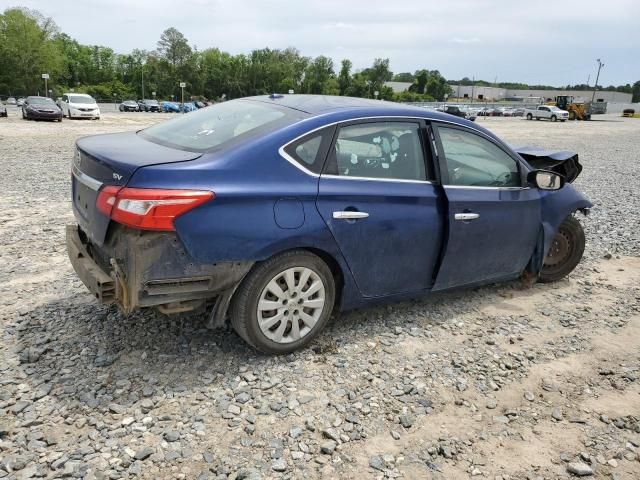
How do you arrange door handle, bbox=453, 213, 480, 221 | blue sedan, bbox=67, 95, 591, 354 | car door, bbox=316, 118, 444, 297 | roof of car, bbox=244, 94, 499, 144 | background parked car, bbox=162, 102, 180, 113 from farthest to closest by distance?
1. background parked car, bbox=162, 102, 180, 113
2. door handle, bbox=453, 213, 480, 221
3. roof of car, bbox=244, 94, 499, 144
4. car door, bbox=316, 118, 444, 297
5. blue sedan, bbox=67, 95, 591, 354

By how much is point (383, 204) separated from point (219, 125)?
130 centimetres

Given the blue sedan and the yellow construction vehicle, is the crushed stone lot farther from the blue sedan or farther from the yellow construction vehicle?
the yellow construction vehicle

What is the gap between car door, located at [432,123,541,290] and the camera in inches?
160

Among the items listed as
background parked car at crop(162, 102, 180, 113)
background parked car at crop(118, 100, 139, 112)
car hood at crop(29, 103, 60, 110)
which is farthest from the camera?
background parked car at crop(162, 102, 180, 113)

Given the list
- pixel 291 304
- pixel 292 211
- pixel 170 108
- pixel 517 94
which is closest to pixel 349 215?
pixel 292 211

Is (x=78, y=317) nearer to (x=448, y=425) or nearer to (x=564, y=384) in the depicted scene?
(x=448, y=425)

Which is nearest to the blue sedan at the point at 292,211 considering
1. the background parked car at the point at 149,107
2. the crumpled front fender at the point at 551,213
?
the crumpled front fender at the point at 551,213

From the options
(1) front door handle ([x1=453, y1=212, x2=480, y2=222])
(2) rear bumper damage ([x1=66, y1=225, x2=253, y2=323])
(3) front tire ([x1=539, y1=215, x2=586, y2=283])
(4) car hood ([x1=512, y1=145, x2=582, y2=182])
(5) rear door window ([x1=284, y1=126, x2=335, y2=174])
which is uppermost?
(5) rear door window ([x1=284, y1=126, x2=335, y2=174])

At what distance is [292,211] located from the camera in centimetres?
329

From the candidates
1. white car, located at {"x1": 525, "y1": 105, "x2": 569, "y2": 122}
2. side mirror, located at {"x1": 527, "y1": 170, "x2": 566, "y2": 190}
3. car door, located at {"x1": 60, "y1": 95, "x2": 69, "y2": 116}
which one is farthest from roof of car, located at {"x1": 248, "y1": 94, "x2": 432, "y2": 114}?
white car, located at {"x1": 525, "y1": 105, "x2": 569, "y2": 122}

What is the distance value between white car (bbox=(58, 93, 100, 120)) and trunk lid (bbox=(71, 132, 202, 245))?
29245 millimetres

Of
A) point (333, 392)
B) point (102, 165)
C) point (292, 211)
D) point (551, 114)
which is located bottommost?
point (333, 392)

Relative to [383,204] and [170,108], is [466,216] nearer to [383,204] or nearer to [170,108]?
[383,204]

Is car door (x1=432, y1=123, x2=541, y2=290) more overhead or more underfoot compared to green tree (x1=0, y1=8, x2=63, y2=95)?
more underfoot
